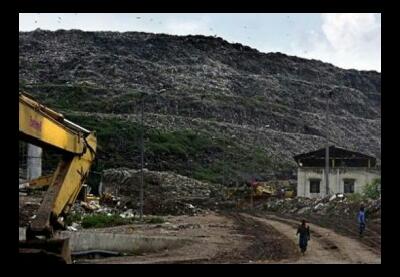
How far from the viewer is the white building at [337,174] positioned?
48750 millimetres

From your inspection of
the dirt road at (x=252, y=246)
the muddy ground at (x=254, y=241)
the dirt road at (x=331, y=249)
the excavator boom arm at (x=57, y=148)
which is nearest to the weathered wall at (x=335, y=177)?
the muddy ground at (x=254, y=241)

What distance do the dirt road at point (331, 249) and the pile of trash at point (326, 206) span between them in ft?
17.3

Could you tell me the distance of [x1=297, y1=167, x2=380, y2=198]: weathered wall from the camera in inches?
1916

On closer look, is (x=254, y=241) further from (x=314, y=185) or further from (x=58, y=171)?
(x=314, y=185)

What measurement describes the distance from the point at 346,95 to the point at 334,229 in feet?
404

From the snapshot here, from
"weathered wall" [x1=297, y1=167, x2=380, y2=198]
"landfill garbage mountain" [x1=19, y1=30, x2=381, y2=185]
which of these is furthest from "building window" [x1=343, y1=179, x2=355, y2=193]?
"landfill garbage mountain" [x1=19, y1=30, x2=381, y2=185]

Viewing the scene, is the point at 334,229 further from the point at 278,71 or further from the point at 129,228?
the point at 278,71

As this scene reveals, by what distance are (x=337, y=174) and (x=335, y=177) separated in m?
0.26

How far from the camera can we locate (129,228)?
25.4 meters

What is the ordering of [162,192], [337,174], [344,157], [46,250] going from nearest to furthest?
[46,250] → [337,174] → [162,192] → [344,157]

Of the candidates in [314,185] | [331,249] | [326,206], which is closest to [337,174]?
[314,185]

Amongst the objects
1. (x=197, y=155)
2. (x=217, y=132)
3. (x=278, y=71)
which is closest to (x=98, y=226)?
(x=197, y=155)

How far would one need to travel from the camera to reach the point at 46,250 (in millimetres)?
11023
